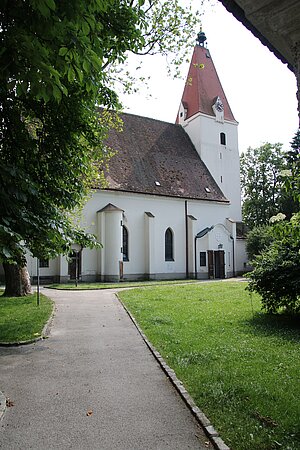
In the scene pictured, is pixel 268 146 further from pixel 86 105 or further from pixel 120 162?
pixel 86 105

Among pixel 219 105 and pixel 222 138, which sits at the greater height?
pixel 219 105

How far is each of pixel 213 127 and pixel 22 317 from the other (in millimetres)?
33966

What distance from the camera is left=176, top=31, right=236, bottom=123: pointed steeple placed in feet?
136

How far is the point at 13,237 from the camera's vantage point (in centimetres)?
477

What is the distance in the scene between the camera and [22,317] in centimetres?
1193

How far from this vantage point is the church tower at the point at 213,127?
40.6 m

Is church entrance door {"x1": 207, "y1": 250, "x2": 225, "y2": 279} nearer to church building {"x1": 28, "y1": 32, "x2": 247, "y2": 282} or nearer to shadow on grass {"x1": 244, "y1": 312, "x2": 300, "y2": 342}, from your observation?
church building {"x1": 28, "y1": 32, "x2": 247, "y2": 282}

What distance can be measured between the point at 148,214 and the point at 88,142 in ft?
79.5

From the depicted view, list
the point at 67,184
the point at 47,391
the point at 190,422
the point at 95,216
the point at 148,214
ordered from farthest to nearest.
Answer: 1. the point at 148,214
2. the point at 95,216
3. the point at 67,184
4. the point at 47,391
5. the point at 190,422

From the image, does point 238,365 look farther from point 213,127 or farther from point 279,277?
point 213,127

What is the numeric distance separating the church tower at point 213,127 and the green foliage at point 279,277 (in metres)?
29.4

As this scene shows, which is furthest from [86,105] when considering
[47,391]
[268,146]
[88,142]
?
[268,146]

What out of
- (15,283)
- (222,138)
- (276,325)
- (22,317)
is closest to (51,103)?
(22,317)

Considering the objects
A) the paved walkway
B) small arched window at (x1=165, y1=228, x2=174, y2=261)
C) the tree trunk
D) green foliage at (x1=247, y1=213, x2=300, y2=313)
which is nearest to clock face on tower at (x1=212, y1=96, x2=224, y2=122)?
small arched window at (x1=165, y1=228, x2=174, y2=261)
